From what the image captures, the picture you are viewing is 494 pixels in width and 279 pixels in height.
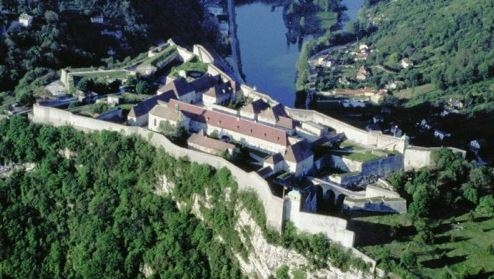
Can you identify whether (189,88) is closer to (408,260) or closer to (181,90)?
(181,90)

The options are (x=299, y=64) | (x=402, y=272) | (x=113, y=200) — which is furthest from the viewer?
(x=299, y=64)

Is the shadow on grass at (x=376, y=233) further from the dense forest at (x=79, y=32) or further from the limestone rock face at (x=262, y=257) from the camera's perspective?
the dense forest at (x=79, y=32)

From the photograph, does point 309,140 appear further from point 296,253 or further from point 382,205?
point 296,253

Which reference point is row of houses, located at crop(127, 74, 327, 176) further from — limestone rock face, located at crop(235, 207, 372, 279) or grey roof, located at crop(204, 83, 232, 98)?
limestone rock face, located at crop(235, 207, 372, 279)

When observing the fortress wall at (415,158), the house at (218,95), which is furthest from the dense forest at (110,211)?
the fortress wall at (415,158)

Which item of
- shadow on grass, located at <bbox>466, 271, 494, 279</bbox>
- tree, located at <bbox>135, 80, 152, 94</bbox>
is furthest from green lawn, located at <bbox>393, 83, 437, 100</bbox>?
shadow on grass, located at <bbox>466, 271, 494, 279</bbox>

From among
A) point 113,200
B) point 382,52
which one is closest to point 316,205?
point 113,200
